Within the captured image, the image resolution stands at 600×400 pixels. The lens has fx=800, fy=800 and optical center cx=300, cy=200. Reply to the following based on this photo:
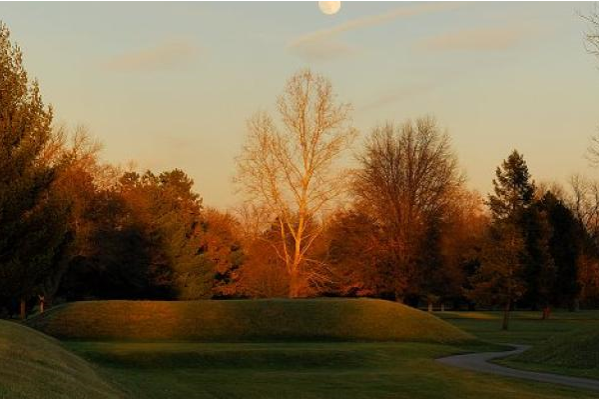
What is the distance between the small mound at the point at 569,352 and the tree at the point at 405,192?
113 ft

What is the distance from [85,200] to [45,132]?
3025 centimetres

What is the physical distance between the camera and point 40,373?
17.8 meters

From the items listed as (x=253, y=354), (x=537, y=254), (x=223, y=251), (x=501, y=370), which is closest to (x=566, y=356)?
(x=501, y=370)

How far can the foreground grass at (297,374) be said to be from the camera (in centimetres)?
2348

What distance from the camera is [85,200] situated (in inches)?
2628

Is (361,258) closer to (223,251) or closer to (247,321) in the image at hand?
(223,251)

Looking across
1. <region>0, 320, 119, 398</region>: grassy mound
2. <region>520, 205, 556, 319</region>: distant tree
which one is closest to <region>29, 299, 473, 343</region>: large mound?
<region>0, 320, 119, 398</region>: grassy mound

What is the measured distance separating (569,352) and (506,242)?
3355 cm

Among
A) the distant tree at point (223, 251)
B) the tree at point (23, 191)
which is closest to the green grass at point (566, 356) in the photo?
the tree at point (23, 191)

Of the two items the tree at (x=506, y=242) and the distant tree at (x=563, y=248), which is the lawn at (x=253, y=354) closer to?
the tree at (x=506, y=242)

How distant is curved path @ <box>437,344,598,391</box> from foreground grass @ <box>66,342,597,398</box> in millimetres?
921

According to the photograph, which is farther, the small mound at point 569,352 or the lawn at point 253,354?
the small mound at point 569,352

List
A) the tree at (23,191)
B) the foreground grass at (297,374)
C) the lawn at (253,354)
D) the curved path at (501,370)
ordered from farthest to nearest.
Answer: the tree at (23,191), the curved path at (501,370), the foreground grass at (297,374), the lawn at (253,354)

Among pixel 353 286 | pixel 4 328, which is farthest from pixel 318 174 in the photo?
pixel 4 328
